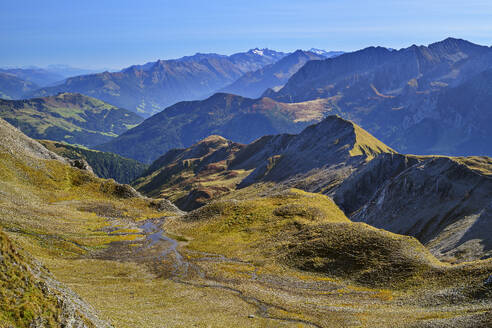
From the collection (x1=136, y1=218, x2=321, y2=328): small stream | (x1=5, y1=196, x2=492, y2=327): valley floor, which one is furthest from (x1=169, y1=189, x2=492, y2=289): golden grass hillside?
(x1=136, y1=218, x2=321, y2=328): small stream

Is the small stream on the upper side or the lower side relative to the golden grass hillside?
lower

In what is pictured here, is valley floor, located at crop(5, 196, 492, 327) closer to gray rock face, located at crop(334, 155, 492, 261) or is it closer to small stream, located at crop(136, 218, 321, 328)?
small stream, located at crop(136, 218, 321, 328)

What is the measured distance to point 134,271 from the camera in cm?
6097

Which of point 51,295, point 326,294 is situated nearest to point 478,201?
point 326,294

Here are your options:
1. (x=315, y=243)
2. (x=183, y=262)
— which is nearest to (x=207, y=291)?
(x=183, y=262)

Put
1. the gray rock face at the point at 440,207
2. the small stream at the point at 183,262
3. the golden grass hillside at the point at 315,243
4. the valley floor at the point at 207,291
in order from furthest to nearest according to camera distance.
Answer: the gray rock face at the point at 440,207 < the golden grass hillside at the point at 315,243 < the small stream at the point at 183,262 < the valley floor at the point at 207,291

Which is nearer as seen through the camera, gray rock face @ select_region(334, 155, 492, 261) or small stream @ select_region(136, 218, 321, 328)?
small stream @ select_region(136, 218, 321, 328)

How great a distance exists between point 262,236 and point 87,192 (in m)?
58.2

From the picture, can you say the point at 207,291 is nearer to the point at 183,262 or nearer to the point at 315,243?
the point at 183,262

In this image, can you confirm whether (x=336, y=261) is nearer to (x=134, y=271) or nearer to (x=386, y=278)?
(x=386, y=278)

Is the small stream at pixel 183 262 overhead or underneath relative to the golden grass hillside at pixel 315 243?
underneath

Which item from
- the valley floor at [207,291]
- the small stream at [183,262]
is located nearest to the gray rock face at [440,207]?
the valley floor at [207,291]

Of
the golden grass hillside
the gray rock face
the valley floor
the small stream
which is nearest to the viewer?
the valley floor

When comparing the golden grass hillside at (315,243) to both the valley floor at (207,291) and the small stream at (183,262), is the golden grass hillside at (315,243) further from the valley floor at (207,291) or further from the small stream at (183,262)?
the small stream at (183,262)
